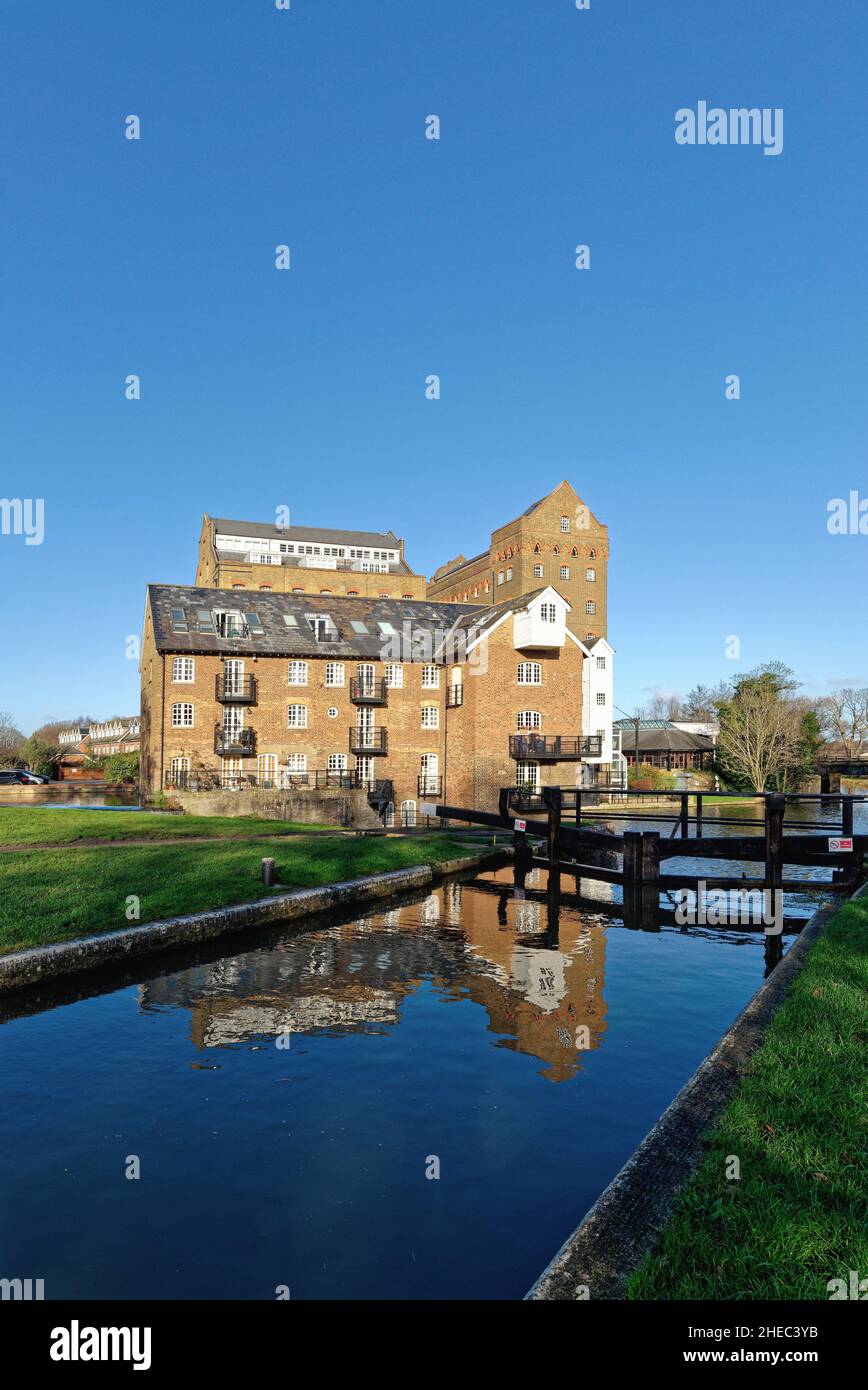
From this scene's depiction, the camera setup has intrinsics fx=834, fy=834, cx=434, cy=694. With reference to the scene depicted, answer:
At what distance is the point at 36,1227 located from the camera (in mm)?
5547

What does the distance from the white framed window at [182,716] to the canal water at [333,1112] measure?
2565 cm

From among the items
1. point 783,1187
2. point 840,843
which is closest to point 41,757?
point 840,843

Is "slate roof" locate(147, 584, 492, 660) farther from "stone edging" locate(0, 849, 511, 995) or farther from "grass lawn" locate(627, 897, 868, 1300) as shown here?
"grass lawn" locate(627, 897, 868, 1300)

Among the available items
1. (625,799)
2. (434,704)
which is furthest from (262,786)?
(625,799)

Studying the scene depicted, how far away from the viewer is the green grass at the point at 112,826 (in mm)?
20641

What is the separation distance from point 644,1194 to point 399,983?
709 cm

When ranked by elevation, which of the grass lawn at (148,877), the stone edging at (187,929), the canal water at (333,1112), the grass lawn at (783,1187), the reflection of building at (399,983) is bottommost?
the reflection of building at (399,983)

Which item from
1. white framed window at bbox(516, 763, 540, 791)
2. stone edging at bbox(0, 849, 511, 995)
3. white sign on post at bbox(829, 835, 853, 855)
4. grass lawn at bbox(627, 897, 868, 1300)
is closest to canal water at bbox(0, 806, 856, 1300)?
stone edging at bbox(0, 849, 511, 995)

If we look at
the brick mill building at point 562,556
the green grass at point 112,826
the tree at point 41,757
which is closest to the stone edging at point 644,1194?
the green grass at point 112,826

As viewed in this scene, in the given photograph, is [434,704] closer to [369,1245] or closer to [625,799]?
[625,799]

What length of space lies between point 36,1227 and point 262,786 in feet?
105

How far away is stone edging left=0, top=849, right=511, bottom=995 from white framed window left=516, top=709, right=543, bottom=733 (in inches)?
803

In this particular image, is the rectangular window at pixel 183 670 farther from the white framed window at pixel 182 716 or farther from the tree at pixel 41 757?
the tree at pixel 41 757

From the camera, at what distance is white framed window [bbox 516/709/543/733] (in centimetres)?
3984
